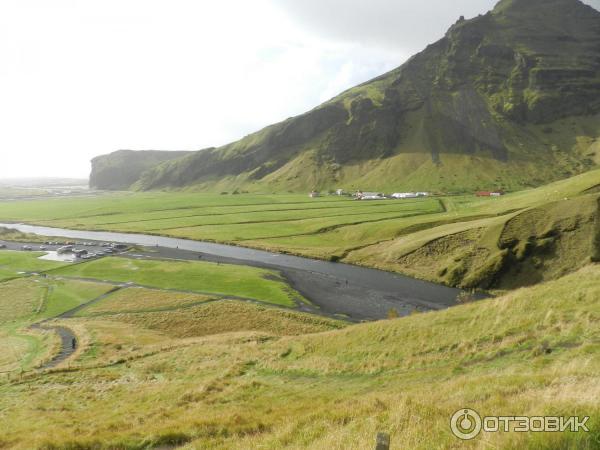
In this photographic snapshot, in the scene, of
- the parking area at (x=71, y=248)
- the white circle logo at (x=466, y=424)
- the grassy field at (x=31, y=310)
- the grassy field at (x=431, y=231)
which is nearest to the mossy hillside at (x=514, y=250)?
the grassy field at (x=431, y=231)

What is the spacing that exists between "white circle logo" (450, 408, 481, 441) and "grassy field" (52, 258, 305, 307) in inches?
2282

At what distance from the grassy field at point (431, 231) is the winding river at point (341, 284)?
458 cm

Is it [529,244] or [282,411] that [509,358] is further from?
[529,244]

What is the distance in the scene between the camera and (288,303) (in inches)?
2783

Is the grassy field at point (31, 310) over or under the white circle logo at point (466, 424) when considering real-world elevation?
under

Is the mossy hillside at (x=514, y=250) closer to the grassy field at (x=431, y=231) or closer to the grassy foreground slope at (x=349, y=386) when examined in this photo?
the grassy field at (x=431, y=231)

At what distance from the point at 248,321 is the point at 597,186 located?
89483 millimetres

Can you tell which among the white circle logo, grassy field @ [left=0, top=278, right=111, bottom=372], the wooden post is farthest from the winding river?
the wooden post

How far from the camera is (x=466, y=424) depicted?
480 inches

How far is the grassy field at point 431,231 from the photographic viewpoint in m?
71.3

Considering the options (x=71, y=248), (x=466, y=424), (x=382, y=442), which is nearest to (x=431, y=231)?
(x=466, y=424)

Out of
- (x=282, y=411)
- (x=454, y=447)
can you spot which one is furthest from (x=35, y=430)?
(x=454, y=447)

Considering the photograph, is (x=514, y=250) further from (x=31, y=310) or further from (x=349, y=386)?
(x=31, y=310)

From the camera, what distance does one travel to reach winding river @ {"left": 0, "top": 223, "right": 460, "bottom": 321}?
68.4 m
